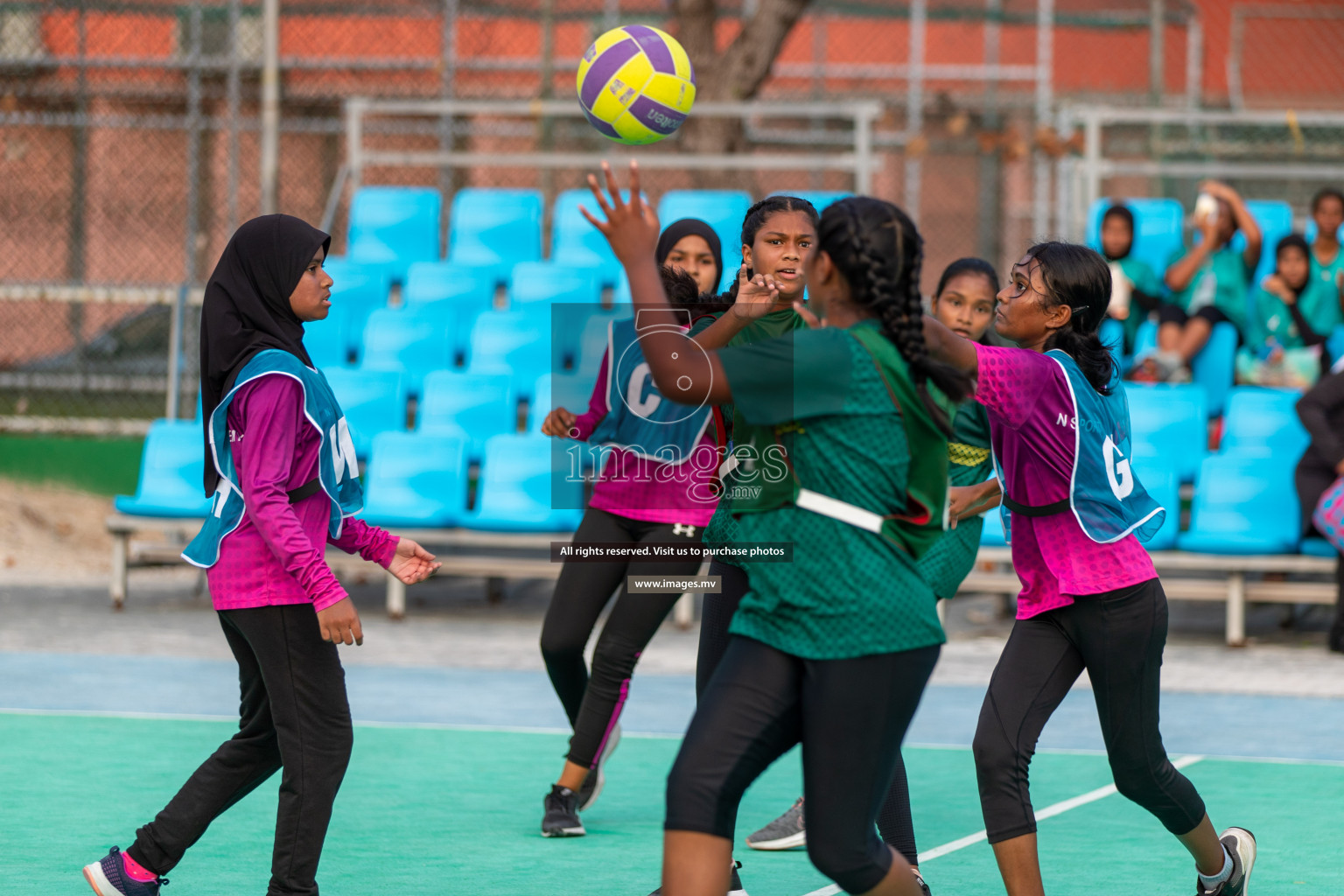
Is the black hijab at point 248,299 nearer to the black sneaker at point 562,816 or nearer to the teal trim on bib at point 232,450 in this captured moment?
the teal trim on bib at point 232,450

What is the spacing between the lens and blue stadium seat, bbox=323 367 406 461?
11070 millimetres

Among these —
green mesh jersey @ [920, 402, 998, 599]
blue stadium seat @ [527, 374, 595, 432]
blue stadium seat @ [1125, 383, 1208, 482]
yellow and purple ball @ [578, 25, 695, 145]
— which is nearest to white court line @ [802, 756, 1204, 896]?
green mesh jersey @ [920, 402, 998, 599]

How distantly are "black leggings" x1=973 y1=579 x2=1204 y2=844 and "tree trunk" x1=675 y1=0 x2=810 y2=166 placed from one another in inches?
386

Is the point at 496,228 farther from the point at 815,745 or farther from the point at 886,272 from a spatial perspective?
the point at 815,745

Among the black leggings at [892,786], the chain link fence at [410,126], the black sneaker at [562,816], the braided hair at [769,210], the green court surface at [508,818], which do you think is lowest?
the green court surface at [508,818]

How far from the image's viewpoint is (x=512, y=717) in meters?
7.92

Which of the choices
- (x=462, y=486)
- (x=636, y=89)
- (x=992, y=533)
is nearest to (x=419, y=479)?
(x=462, y=486)

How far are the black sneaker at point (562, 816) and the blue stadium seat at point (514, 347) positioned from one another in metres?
5.82

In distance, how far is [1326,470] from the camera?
9.87 metres

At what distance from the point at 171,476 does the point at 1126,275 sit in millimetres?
6617

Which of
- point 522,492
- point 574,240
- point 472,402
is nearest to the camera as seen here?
point 522,492

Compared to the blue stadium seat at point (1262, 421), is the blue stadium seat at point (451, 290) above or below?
above

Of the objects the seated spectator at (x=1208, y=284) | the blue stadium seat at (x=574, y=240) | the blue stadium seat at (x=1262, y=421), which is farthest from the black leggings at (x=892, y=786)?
the blue stadium seat at (x=574, y=240)

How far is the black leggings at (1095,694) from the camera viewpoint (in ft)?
14.8
